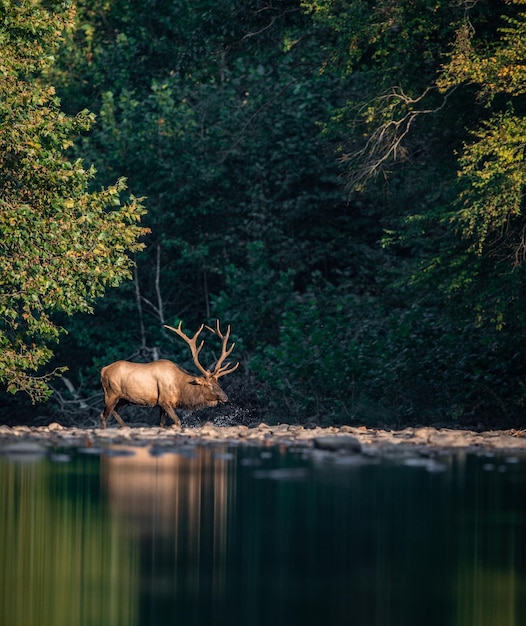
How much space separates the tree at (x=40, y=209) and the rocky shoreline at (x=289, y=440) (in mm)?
2285

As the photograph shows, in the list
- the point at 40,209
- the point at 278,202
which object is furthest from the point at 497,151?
the point at 278,202

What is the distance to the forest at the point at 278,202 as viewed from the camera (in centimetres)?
2434

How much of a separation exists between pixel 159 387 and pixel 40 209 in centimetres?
381

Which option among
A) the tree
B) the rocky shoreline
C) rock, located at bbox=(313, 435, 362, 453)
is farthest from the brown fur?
rock, located at bbox=(313, 435, 362, 453)

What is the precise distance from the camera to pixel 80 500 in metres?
14.6

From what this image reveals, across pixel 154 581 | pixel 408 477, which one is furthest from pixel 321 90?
pixel 154 581

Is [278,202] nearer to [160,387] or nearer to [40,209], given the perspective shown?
[160,387]

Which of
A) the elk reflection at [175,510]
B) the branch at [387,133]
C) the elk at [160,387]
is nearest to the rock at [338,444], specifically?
the elk reflection at [175,510]

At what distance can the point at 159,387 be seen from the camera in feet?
82.5

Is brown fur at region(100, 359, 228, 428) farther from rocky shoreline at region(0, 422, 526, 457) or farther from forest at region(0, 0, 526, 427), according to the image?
forest at region(0, 0, 526, 427)

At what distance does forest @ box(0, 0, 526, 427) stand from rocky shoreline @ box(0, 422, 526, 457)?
2344 mm

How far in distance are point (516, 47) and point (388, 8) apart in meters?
3.85

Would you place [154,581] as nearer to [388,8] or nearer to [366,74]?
[388,8]

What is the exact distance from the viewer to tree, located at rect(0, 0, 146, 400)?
23766 millimetres
